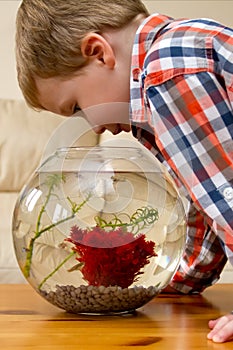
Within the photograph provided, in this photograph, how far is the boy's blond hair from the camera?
4.01 feet

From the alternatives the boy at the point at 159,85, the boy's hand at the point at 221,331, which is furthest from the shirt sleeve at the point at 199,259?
the boy's hand at the point at 221,331

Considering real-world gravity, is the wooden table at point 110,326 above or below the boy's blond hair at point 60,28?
below

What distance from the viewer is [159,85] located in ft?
3.34

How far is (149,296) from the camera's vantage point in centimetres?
102

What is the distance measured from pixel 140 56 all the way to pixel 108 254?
0.36m

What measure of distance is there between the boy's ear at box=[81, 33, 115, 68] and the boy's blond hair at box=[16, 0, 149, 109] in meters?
0.01

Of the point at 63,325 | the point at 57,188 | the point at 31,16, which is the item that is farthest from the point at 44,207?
the point at 31,16

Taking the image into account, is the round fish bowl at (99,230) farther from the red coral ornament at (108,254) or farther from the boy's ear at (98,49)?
the boy's ear at (98,49)

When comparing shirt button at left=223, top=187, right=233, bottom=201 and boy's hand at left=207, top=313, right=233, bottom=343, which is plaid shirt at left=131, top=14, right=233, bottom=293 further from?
boy's hand at left=207, top=313, right=233, bottom=343

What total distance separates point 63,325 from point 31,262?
12 centimetres

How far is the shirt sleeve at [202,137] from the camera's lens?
3.22 ft

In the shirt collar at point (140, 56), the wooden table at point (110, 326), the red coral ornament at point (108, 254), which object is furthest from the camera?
the shirt collar at point (140, 56)

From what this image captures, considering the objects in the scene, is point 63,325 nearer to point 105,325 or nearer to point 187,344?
point 105,325

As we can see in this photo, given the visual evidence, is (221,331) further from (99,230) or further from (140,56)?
(140,56)
